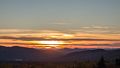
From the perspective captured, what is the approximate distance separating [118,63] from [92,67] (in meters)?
4.47

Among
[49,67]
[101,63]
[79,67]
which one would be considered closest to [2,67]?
[49,67]

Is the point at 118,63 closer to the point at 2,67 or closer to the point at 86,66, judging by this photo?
the point at 86,66

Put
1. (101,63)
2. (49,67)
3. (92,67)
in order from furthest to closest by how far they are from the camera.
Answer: (49,67), (92,67), (101,63)

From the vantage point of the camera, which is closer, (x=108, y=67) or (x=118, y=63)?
(x=108, y=67)

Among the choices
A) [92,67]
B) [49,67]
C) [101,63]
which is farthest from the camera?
[49,67]

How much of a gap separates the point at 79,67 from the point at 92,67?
83.3 inches

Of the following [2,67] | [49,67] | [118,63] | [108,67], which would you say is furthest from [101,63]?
[2,67]

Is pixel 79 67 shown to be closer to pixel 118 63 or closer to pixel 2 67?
pixel 118 63

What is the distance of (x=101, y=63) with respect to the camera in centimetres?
4641

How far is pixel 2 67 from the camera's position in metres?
51.9

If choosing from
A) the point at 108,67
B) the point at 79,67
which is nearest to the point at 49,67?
the point at 79,67

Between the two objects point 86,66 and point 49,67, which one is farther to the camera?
point 49,67

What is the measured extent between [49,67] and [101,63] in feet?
34.8

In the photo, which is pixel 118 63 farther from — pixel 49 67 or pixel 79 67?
pixel 49 67
